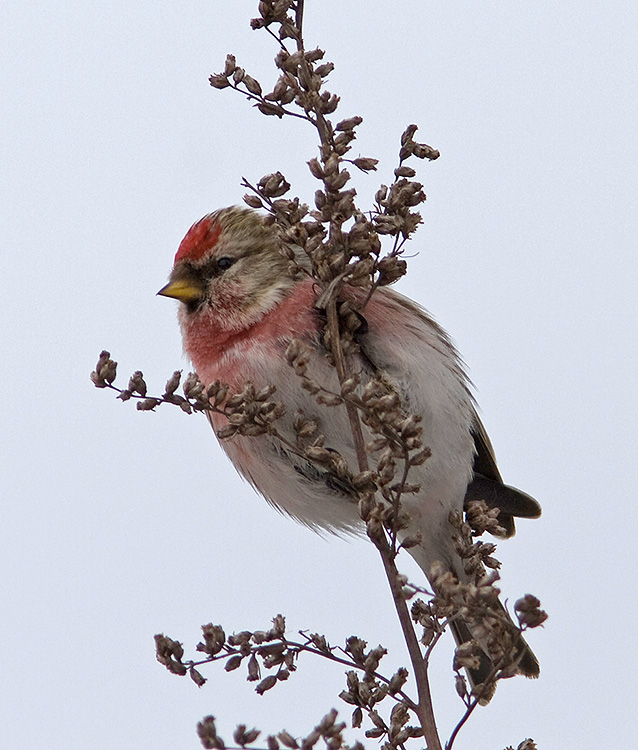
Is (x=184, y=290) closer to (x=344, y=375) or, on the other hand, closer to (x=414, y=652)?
(x=344, y=375)

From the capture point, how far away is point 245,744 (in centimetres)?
225

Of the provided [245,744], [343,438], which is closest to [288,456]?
[343,438]

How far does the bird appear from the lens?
13.6ft

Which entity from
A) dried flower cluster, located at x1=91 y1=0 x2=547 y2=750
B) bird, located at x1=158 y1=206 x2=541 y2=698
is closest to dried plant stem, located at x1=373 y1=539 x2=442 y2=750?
dried flower cluster, located at x1=91 y1=0 x2=547 y2=750

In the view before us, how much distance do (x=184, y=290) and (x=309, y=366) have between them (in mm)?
799

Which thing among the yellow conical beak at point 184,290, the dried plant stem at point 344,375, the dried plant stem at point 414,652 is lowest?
the dried plant stem at point 414,652

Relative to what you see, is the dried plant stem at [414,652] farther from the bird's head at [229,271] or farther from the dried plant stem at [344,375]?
the bird's head at [229,271]

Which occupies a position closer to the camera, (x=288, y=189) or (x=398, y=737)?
(x=398, y=737)

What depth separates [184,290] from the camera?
4562 mm

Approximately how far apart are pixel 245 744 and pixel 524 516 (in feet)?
10.4

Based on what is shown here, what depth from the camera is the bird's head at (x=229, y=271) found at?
4.36m

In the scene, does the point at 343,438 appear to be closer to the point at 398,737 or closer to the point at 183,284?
the point at 183,284

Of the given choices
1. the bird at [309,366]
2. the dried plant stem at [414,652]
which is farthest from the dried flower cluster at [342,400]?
the bird at [309,366]

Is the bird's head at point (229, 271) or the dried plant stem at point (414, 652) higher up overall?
the bird's head at point (229, 271)
